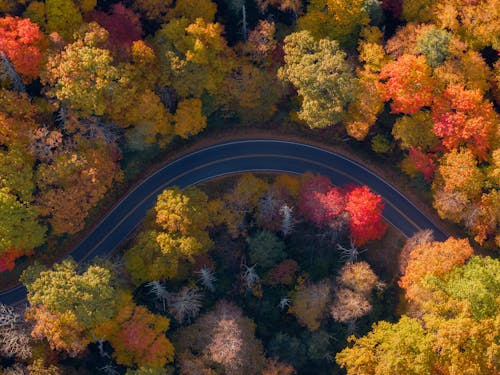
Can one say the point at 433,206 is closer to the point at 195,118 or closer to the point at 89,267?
the point at 195,118

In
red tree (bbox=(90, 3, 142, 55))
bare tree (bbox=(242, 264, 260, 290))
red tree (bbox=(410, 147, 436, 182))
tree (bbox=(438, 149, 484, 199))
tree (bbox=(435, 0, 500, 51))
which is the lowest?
bare tree (bbox=(242, 264, 260, 290))

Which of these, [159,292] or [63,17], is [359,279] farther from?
[63,17]

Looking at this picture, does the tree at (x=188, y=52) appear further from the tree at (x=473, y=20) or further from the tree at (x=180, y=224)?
the tree at (x=473, y=20)

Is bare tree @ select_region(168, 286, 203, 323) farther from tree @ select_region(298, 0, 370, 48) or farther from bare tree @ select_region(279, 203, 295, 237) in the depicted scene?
tree @ select_region(298, 0, 370, 48)

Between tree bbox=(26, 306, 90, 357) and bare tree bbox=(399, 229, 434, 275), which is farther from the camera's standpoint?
bare tree bbox=(399, 229, 434, 275)

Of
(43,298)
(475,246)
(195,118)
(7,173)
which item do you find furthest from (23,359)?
(475,246)

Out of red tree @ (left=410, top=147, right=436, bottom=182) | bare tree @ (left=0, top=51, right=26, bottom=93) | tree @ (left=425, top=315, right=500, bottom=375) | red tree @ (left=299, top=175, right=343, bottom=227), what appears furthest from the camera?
red tree @ (left=410, top=147, right=436, bottom=182)

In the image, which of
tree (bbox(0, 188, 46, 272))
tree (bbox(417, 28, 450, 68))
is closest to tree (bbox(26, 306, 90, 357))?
tree (bbox(0, 188, 46, 272))
